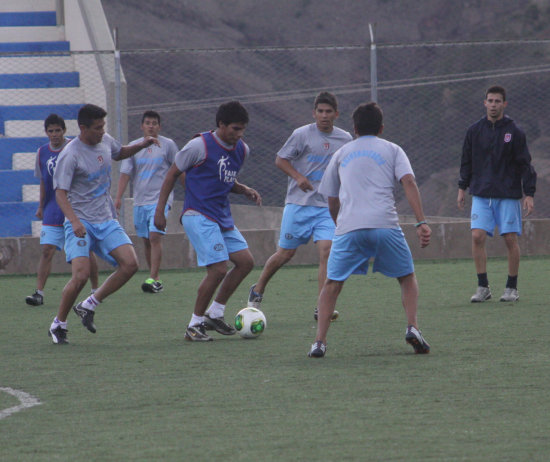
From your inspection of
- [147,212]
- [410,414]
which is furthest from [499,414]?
[147,212]

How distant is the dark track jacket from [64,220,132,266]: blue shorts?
12.3 feet

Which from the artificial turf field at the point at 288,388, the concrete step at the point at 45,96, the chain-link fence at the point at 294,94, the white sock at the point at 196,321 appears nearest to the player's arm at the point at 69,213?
the artificial turf field at the point at 288,388

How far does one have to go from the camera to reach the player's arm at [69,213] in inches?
307

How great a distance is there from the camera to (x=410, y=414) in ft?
16.6

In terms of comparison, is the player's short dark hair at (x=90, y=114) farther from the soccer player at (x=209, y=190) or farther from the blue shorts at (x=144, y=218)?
the blue shorts at (x=144, y=218)

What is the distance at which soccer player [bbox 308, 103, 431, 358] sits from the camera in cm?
681

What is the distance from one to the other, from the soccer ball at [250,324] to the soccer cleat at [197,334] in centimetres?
24

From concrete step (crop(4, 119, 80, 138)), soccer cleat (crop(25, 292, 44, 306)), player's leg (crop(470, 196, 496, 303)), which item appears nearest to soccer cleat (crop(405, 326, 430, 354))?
player's leg (crop(470, 196, 496, 303))

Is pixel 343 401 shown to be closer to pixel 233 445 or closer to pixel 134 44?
pixel 233 445

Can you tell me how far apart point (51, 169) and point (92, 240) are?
2.85 meters

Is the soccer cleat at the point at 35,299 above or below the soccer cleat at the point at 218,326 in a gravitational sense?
below

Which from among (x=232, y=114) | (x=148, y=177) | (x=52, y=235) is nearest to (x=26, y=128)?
(x=148, y=177)

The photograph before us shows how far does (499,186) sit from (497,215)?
0.28m

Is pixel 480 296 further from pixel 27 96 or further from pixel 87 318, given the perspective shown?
pixel 27 96
